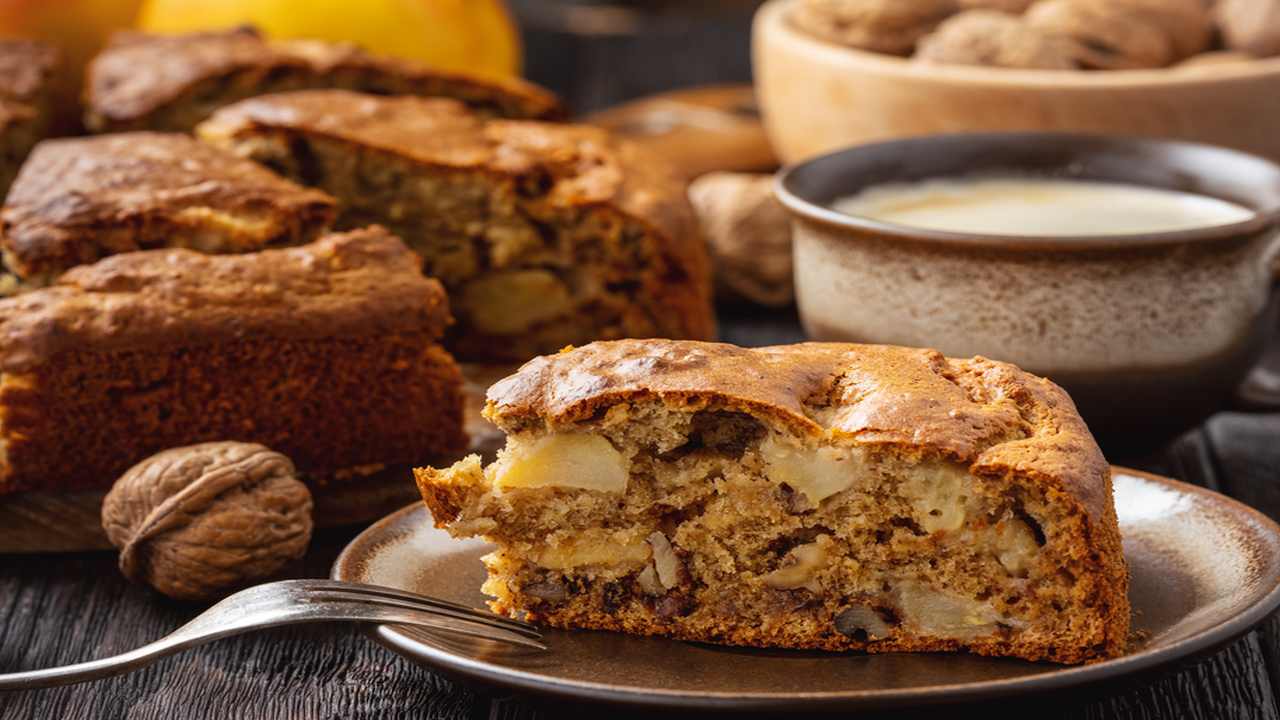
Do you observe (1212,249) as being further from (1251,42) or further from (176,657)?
(176,657)

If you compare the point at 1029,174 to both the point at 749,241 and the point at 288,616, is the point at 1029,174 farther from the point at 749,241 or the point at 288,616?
the point at 288,616

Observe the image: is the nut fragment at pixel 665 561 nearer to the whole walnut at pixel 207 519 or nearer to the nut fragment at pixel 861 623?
the nut fragment at pixel 861 623

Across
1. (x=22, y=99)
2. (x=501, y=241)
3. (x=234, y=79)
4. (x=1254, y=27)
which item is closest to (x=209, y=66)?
(x=234, y=79)

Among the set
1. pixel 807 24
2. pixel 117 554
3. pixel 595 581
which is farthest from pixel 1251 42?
pixel 117 554

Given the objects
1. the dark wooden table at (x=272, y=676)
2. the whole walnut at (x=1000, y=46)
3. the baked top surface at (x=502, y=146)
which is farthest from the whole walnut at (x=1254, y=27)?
the dark wooden table at (x=272, y=676)

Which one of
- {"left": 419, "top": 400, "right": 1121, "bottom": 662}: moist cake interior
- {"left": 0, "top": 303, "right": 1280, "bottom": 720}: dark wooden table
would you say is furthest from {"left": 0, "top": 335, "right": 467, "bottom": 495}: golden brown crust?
{"left": 419, "top": 400, "right": 1121, "bottom": 662}: moist cake interior

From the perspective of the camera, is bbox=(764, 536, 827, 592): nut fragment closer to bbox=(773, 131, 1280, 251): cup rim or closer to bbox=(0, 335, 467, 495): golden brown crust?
bbox=(773, 131, 1280, 251): cup rim
